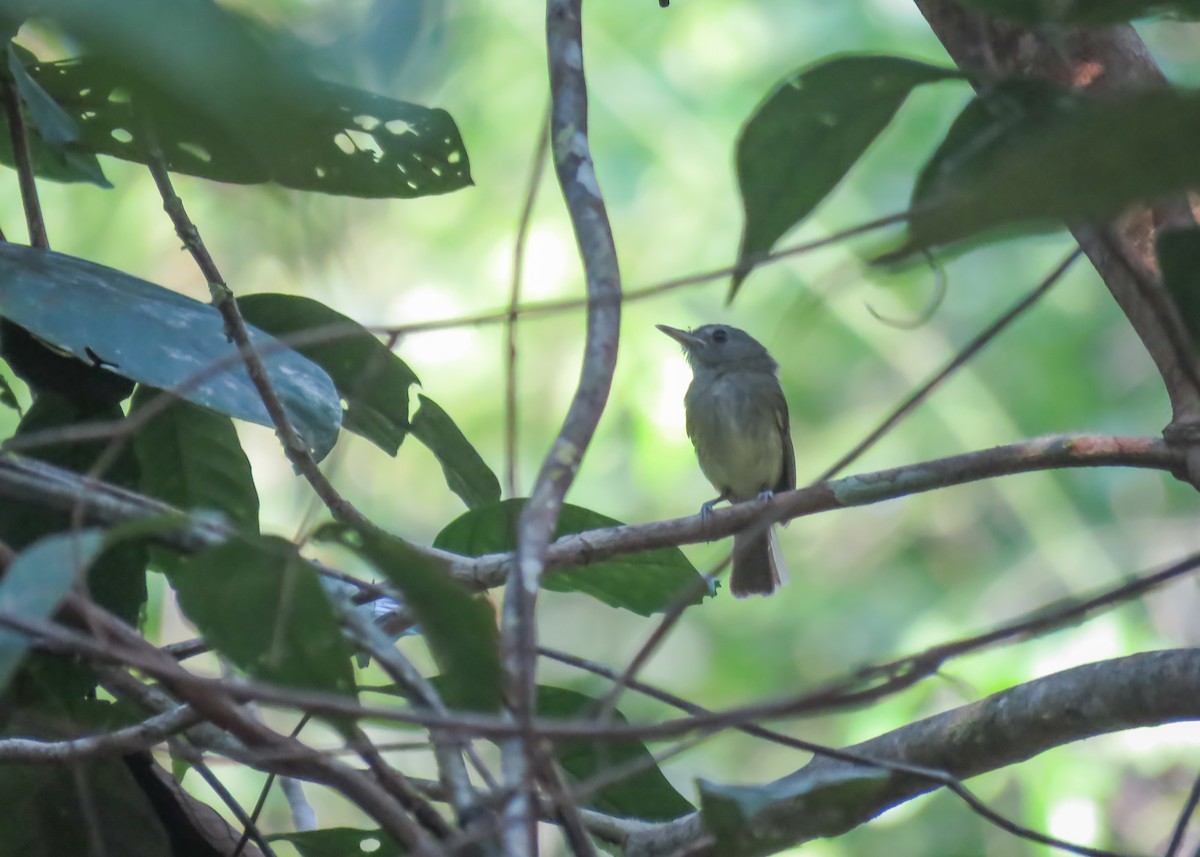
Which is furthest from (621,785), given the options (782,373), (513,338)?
(782,373)

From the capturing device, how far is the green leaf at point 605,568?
2006 mm

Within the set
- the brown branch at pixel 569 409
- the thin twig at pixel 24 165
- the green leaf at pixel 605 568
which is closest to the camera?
the brown branch at pixel 569 409

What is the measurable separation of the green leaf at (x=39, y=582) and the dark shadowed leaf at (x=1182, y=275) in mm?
850

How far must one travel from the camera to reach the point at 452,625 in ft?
3.31

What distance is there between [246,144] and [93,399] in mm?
1284

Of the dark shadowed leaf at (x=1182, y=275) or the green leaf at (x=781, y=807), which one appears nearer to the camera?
the dark shadowed leaf at (x=1182, y=275)

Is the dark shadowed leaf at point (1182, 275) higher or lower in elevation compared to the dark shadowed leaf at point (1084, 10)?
lower

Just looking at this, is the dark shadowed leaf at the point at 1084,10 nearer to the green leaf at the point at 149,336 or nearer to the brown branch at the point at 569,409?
the brown branch at the point at 569,409

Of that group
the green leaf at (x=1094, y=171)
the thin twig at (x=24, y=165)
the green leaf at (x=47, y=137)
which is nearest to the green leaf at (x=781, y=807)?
the green leaf at (x=1094, y=171)

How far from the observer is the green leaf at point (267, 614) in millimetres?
1180

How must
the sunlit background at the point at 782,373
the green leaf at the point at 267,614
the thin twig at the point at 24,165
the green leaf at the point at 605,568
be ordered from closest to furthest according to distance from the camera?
the green leaf at the point at 267,614 < the thin twig at the point at 24,165 < the green leaf at the point at 605,568 < the sunlit background at the point at 782,373

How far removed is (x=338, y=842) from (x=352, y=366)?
→ 690 mm

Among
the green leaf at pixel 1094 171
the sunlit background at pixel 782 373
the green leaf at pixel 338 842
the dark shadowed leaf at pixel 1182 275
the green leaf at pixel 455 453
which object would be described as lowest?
the green leaf at pixel 338 842

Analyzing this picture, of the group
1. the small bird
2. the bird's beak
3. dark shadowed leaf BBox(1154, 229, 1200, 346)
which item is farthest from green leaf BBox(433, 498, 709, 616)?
the bird's beak
